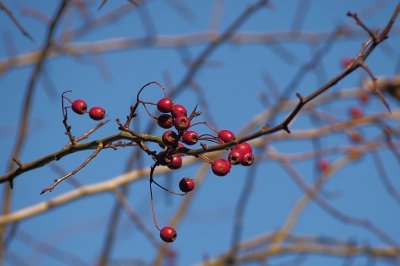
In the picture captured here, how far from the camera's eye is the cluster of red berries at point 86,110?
1.34 meters

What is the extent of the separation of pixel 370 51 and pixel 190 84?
1.88 m

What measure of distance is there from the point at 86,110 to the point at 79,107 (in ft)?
0.08

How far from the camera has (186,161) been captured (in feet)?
11.4

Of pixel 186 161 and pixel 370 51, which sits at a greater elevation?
pixel 186 161

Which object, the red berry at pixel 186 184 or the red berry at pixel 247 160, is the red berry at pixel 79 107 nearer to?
the red berry at pixel 186 184

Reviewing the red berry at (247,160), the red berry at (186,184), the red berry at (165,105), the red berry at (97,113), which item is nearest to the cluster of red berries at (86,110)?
the red berry at (97,113)

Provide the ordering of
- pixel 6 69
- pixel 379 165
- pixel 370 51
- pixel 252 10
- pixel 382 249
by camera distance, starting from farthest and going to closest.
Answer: pixel 6 69
pixel 382 249
pixel 379 165
pixel 252 10
pixel 370 51

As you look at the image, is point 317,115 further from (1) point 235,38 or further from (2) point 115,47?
(2) point 115,47

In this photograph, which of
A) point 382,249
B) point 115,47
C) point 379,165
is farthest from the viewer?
point 115,47

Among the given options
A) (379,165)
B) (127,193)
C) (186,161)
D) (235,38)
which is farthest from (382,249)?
(235,38)

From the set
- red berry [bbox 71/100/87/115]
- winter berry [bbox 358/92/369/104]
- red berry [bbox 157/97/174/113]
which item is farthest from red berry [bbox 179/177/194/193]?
winter berry [bbox 358/92/369/104]

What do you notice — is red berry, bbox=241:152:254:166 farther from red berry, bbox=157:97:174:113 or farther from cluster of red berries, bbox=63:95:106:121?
cluster of red berries, bbox=63:95:106:121

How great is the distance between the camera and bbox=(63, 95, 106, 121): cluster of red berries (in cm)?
134

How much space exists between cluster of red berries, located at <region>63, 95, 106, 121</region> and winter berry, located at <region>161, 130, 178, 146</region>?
0.25m
